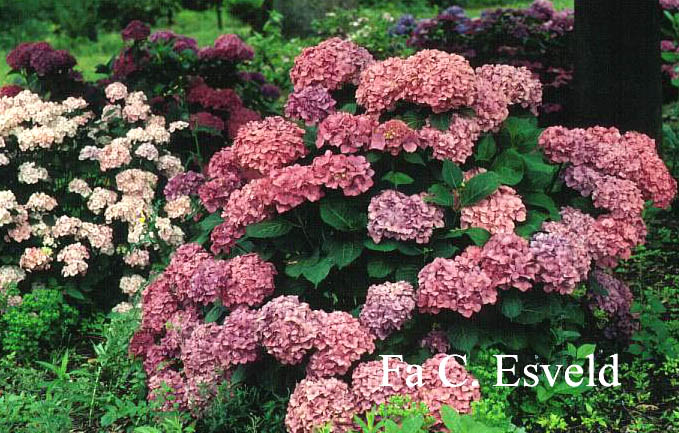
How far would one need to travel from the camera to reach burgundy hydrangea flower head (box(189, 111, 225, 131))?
5352 mm

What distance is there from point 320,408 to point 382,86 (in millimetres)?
1326

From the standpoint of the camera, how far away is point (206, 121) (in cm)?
537

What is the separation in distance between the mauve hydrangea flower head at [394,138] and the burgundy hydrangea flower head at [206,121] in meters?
2.08

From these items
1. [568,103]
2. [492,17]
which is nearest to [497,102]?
[568,103]

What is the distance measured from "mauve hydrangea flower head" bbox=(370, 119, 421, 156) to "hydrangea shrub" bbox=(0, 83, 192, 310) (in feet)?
4.96

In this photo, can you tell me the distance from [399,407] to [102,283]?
2461 millimetres

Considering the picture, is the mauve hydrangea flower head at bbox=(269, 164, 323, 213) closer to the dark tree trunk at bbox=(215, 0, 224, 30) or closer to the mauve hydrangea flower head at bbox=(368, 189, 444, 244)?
the mauve hydrangea flower head at bbox=(368, 189, 444, 244)

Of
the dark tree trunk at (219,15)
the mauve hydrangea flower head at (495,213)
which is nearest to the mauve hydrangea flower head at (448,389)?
the mauve hydrangea flower head at (495,213)

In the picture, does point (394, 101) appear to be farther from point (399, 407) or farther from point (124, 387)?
point (124, 387)

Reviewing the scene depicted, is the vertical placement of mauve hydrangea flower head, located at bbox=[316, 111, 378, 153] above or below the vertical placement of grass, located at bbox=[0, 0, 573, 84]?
above

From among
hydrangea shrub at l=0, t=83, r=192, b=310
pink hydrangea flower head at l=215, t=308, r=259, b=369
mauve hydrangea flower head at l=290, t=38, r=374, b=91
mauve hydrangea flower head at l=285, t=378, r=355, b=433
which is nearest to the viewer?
mauve hydrangea flower head at l=285, t=378, r=355, b=433

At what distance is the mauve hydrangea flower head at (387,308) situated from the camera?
3305 millimetres

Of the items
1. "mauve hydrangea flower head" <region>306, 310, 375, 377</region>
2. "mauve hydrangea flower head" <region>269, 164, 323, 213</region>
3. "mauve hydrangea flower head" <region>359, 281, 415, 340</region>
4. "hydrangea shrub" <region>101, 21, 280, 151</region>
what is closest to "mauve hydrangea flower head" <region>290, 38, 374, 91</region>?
"mauve hydrangea flower head" <region>269, 164, 323, 213</region>

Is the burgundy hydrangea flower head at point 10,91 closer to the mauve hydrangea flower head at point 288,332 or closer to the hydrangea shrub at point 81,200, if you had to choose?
the hydrangea shrub at point 81,200
